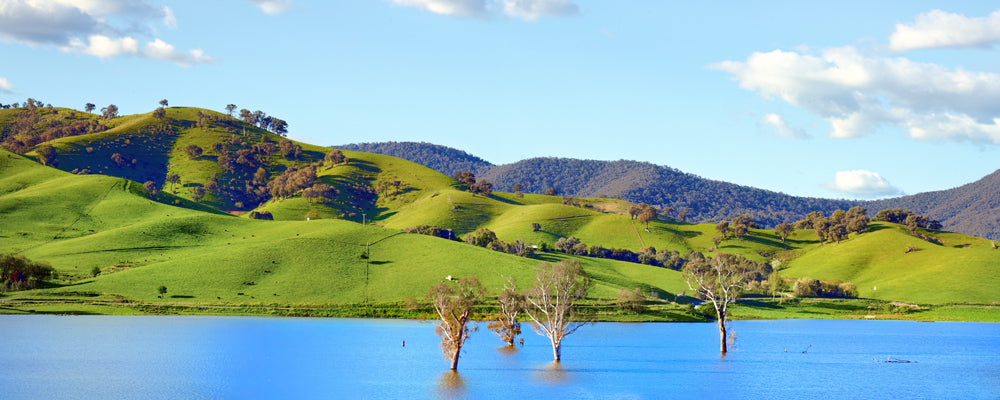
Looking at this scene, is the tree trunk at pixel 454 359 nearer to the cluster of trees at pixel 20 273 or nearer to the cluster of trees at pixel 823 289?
the cluster of trees at pixel 20 273

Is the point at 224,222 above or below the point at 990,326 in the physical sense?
above

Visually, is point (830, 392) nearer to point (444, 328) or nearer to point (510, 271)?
point (444, 328)

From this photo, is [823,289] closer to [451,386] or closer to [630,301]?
[630,301]

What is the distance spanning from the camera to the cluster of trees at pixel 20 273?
424ft

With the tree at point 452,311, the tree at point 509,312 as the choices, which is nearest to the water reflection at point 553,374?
the tree at point 452,311

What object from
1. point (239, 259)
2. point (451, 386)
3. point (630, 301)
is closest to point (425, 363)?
point (451, 386)

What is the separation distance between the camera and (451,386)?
65125 mm

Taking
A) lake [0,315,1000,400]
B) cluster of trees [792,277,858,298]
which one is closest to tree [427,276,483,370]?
lake [0,315,1000,400]

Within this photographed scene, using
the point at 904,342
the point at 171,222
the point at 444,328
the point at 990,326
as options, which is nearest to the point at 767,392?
the point at 444,328

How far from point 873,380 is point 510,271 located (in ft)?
293

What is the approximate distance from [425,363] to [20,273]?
8936 centimetres

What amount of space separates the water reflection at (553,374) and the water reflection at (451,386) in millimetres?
7479

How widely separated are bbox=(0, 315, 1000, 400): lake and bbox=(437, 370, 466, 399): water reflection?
153 mm

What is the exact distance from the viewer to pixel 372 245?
171875 mm
